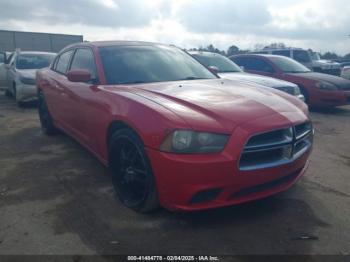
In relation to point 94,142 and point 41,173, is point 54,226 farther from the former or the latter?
point 41,173

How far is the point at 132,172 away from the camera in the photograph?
3.21m

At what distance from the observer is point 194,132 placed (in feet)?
8.80

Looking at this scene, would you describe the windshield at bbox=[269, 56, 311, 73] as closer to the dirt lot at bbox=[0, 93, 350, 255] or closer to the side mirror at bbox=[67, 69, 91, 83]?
the dirt lot at bbox=[0, 93, 350, 255]

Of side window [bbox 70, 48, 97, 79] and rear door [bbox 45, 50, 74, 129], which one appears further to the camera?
rear door [bbox 45, 50, 74, 129]

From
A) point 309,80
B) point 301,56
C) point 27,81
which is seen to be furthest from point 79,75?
point 301,56

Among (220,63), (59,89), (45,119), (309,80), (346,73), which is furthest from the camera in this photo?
(346,73)

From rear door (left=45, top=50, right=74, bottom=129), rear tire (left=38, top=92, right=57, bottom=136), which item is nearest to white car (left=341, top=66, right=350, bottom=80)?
rear door (left=45, top=50, right=74, bottom=129)

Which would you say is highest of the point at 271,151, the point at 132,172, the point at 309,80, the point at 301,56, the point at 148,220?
the point at 301,56

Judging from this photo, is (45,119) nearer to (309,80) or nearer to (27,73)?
(27,73)

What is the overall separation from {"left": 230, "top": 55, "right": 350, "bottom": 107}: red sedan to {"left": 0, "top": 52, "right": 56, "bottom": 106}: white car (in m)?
5.90

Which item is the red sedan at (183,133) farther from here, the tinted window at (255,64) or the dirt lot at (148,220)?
the tinted window at (255,64)

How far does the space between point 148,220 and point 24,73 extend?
24.4ft

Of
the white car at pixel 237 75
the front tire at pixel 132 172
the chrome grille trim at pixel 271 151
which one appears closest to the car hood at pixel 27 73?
the white car at pixel 237 75

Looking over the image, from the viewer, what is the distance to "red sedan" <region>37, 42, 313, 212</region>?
268cm
